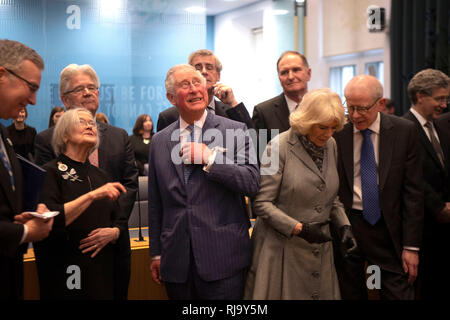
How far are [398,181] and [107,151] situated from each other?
5.16 ft

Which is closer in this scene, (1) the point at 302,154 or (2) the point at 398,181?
(1) the point at 302,154

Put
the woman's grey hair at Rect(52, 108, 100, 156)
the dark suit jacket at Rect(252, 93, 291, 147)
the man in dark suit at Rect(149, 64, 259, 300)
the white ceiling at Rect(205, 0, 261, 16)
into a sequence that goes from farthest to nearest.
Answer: the white ceiling at Rect(205, 0, 261, 16)
the dark suit jacket at Rect(252, 93, 291, 147)
the woman's grey hair at Rect(52, 108, 100, 156)
the man in dark suit at Rect(149, 64, 259, 300)

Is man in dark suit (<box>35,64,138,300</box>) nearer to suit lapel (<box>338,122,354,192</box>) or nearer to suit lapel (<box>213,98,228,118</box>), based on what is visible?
suit lapel (<box>213,98,228,118</box>)

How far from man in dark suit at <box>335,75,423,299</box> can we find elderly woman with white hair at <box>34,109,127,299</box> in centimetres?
124

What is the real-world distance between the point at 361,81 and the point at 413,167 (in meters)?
0.54

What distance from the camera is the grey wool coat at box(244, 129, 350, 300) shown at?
2262 millimetres

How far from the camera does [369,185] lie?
8.55 feet

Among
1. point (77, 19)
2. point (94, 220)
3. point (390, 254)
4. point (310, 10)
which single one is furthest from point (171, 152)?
point (310, 10)

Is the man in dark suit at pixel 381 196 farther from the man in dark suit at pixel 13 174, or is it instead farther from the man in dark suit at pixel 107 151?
the man in dark suit at pixel 13 174

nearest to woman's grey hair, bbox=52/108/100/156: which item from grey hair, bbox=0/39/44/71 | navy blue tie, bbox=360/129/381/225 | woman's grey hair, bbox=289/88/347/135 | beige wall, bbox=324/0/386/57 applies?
grey hair, bbox=0/39/44/71

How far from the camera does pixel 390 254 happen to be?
8.52 feet

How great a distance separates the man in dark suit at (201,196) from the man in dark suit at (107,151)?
411 millimetres

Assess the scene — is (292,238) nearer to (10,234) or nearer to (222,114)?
(222,114)

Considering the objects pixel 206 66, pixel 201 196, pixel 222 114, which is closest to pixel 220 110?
pixel 222 114
